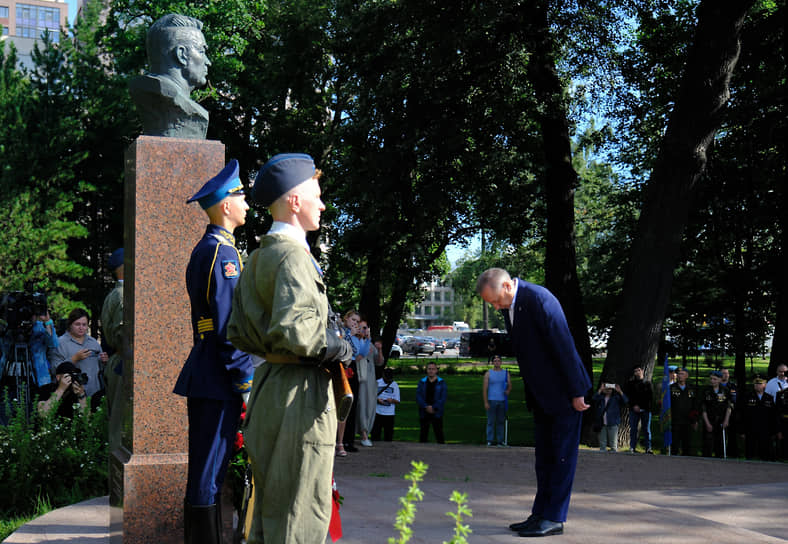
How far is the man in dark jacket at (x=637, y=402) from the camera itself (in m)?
14.7

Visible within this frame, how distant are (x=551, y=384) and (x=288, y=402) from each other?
9.73ft

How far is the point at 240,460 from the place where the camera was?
5082 millimetres

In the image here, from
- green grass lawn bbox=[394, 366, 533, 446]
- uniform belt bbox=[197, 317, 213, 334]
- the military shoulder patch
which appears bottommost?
green grass lawn bbox=[394, 366, 533, 446]

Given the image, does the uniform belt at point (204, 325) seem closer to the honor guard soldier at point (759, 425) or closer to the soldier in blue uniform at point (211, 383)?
the soldier in blue uniform at point (211, 383)

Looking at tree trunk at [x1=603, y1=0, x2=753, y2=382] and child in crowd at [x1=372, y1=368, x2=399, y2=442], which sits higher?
tree trunk at [x1=603, y1=0, x2=753, y2=382]

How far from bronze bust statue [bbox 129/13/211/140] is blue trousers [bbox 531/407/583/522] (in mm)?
3250

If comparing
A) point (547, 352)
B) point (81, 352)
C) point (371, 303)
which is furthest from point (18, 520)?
point (371, 303)

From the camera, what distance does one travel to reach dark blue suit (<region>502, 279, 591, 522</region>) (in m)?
5.92

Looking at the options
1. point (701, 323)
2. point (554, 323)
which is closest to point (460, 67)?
point (554, 323)

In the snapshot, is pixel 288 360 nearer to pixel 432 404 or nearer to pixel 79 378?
pixel 79 378

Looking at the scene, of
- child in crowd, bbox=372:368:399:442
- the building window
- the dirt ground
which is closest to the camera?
the dirt ground

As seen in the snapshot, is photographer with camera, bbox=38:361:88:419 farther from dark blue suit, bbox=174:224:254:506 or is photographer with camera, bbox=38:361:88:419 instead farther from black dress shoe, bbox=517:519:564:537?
black dress shoe, bbox=517:519:564:537

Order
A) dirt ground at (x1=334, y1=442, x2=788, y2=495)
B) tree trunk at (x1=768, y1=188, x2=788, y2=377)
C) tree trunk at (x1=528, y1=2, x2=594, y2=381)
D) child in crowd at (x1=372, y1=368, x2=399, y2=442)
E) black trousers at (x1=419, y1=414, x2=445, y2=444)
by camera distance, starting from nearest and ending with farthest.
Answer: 1. dirt ground at (x1=334, y1=442, x2=788, y2=495)
2. child in crowd at (x1=372, y1=368, x2=399, y2=442)
3. black trousers at (x1=419, y1=414, x2=445, y2=444)
4. tree trunk at (x1=528, y1=2, x2=594, y2=381)
5. tree trunk at (x1=768, y1=188, x2=788, y2=377)

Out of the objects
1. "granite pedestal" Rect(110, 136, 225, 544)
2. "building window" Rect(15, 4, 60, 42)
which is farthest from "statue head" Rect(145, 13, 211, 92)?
"building window" Rect(15, 4, 60, 42)
